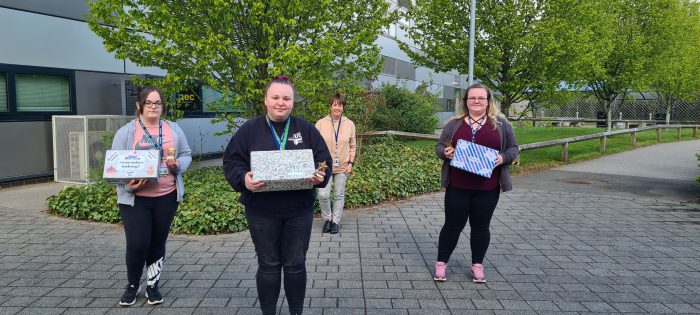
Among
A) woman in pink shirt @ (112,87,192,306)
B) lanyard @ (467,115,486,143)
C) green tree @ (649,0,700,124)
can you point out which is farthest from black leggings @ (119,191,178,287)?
green tree @ (649,0,700,124)

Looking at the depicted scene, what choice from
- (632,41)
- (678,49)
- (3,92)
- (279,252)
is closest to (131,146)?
(279,252)

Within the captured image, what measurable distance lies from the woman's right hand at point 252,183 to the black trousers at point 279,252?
26 cm

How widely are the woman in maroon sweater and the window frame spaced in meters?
8.62

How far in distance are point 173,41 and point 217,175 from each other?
2.36 meters

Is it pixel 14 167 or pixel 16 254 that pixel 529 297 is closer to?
pixel 16 254

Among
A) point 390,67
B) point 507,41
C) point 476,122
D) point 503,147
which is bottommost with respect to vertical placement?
point 503,147

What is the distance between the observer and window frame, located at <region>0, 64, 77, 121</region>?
9.35 m

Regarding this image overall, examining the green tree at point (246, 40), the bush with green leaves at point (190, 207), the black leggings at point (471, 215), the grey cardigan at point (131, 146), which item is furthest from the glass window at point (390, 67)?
the grey cardigan at point (131, 146)

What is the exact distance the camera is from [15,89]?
31.1 feet

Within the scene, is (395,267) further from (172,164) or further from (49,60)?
(49,60)

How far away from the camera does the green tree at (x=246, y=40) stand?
7688mm

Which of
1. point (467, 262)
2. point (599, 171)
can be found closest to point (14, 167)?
point (467, 262)

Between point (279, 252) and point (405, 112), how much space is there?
1488 cm

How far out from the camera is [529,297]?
4301 mm
